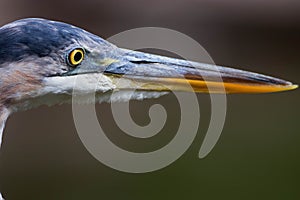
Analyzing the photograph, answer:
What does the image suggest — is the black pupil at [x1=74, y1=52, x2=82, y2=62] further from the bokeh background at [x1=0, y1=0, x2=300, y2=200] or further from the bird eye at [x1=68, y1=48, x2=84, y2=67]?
the bokeh background at [x1=0, y1=0, x2=300, y2=200]

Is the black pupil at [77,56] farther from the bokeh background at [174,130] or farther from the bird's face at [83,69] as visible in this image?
the bokeh background at [174,130]

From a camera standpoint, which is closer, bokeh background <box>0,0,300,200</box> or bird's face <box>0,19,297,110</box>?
bird's face <box>0,19,297,110</box>

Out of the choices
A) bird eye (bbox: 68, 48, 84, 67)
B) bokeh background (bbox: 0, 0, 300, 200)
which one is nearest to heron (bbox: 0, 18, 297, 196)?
bird eye (bbox: 68, 48, 84, 67)

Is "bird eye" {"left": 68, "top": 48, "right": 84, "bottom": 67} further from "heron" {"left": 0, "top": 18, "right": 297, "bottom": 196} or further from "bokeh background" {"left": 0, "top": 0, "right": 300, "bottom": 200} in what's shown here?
"bokeh background" {"left": 0, "top": 0, "right": 300, "bottom": 200}

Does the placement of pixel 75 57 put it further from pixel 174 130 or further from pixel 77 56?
pixel 174 130

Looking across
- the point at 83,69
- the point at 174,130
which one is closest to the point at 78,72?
the point at 83,69

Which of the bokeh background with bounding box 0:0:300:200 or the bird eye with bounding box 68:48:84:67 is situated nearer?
the bird eye with bounding box 68:48:84:67
